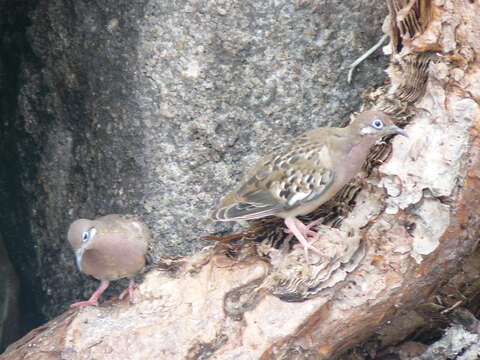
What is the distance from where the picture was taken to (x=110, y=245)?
3.58 meters

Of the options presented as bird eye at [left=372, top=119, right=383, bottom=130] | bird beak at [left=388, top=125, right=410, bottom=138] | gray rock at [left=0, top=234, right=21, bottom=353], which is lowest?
gray rock at [left=0, top=234, right=21, bottom=353]

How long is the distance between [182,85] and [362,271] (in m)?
1.40

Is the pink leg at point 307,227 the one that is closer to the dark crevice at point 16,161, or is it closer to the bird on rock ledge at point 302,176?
the bird on rock ledge at point 302,176

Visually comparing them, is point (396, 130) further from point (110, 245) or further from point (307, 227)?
point (110, 245)

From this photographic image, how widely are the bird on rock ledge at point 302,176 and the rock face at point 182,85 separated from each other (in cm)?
29

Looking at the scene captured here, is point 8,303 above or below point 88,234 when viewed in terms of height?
below

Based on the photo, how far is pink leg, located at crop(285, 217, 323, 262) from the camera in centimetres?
298

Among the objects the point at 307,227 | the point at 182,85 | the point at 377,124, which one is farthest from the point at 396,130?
the point at 182,85

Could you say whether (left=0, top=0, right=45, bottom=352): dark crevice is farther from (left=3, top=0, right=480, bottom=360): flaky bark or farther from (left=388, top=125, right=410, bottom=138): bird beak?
(left=388, top=125, right=410, bottom=138): bird beak

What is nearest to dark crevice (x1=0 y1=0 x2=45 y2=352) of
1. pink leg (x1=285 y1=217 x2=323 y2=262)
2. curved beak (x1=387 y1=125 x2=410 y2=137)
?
pink leg (x1=285 y1=217 x2=323 y2=262)

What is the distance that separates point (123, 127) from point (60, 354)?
4.23 feet

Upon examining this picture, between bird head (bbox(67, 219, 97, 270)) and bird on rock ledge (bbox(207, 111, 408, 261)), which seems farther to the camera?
bird head (bbox(67, 219, 97, 270))

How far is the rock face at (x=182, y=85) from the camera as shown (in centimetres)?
349

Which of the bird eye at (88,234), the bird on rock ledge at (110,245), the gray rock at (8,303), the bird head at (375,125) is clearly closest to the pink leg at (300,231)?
the bird head at (375,125)
